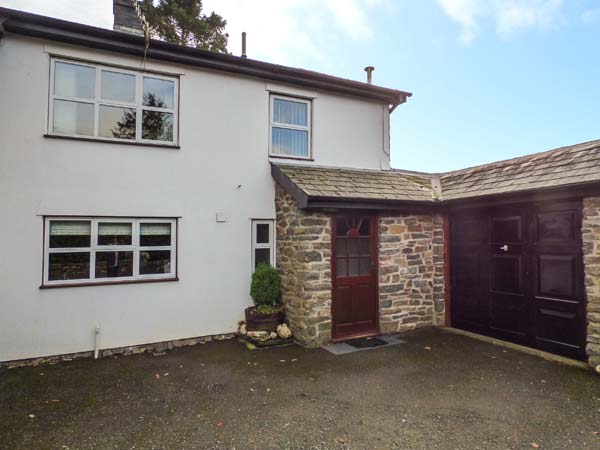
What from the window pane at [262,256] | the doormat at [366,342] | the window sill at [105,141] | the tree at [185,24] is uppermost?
the tree at [185,24]

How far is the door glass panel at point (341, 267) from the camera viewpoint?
669cm

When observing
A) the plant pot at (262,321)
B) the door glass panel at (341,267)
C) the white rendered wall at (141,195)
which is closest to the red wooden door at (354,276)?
the door glass panel at (341,267)

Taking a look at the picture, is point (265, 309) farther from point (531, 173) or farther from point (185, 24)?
point (185, 24)

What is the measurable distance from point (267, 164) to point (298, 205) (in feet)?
4.94

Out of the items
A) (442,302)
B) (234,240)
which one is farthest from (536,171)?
(234,240)

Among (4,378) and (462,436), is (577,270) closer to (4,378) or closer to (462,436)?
(462,436)

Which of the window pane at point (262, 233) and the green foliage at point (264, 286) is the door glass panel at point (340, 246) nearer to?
the green foliage at point (264, 286)

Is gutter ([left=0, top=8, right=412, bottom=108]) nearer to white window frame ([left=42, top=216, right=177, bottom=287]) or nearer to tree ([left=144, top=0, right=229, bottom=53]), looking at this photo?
white window frame ([left=42, top=216, right=177, bottom=287])

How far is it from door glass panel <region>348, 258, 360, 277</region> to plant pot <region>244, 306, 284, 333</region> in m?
1.68

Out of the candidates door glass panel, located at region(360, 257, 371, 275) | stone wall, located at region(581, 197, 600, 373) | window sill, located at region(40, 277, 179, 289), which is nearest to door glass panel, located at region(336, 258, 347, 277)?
door glass panel, located at region(360, 257, 371, 275)

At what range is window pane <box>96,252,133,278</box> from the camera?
234 inches

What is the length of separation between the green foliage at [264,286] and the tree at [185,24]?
1352 cm

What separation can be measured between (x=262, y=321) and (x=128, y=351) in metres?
2.42

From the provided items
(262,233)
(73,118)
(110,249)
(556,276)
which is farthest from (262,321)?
(556,276)
